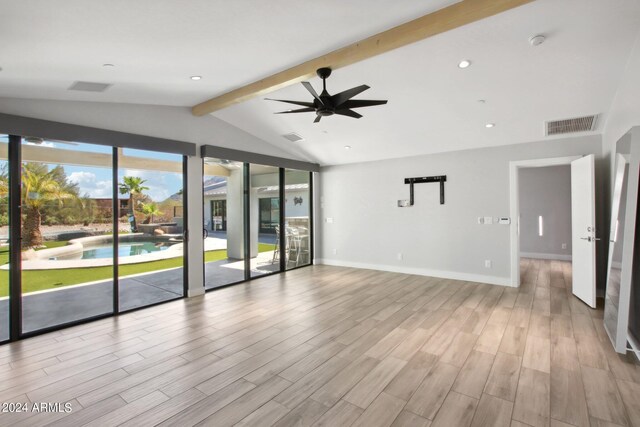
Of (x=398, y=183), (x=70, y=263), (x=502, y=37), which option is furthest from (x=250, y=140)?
(x=502, y=37)

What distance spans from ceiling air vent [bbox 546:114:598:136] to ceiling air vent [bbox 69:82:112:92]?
19.5 feet

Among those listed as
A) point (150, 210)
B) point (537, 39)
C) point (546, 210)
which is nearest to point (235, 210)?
point (150, 210)

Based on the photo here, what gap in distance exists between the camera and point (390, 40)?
2.84 m

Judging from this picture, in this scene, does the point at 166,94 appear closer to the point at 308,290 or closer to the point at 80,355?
the point at 80,355

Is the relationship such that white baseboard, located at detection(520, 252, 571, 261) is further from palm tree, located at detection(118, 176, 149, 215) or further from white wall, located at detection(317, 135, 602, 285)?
palm tree, located at detection(118, 176, 149, 215)

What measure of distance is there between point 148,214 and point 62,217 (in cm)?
103

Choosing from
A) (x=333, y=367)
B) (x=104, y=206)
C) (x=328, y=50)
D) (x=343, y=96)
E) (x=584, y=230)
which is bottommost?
(x=333, y=367)

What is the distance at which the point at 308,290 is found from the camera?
5.31m

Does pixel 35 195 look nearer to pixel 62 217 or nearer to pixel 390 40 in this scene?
pixel 62 217

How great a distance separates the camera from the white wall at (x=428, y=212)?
5.52 metres

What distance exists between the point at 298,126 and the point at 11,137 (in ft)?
12.6

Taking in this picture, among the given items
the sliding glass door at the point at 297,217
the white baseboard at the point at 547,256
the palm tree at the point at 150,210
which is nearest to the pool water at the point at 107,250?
the palm tree at the point at 150,210

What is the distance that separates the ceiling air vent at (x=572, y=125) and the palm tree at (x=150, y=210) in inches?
241

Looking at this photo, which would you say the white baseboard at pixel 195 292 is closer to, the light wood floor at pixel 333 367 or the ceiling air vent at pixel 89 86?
the light wood floor at pixel 333 367
